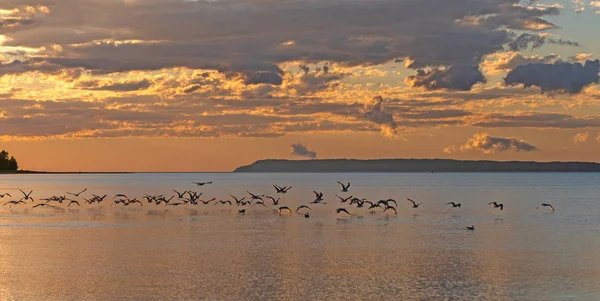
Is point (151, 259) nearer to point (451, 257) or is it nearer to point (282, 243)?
point (282, 243)

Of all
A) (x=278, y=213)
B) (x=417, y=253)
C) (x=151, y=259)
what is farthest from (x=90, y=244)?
(x=278, y=213)

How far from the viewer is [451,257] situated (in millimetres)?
48094

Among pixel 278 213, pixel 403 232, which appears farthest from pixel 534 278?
pixel 278 213

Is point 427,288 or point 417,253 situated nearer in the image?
point 427,288

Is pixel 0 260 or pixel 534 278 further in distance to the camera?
pixel 0 260

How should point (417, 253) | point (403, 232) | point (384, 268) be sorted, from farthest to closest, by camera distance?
1. point (403, 232)
2. point (417, 253)
3. point (384, 268)

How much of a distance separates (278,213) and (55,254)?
1717 inches

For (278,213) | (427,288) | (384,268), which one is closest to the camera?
(427,288)

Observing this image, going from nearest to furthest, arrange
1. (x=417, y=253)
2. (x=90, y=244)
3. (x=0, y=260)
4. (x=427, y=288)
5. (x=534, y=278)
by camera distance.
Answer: (x=427, y=288) < (x=534, y=278) < (x=0, y=260) < (x=417, y=253) < (x=90, y=244)

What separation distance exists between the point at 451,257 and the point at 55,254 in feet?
78.4

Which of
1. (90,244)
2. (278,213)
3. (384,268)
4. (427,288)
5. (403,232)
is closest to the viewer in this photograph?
(427,288)

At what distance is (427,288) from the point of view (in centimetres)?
3659

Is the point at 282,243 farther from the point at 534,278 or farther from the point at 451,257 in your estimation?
the point at 534,278

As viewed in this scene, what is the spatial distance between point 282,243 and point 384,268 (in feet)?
47.1
